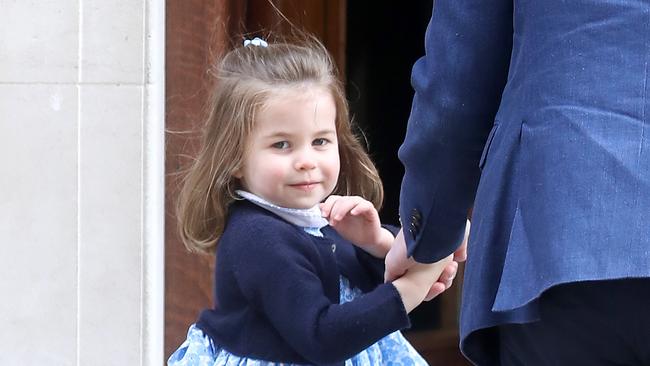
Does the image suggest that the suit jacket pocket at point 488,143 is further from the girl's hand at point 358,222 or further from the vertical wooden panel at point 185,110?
the vertical wooden panel at point 185,110

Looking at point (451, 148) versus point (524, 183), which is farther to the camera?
point (451, 148)

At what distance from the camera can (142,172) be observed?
4.47m

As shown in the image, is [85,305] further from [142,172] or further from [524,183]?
[524,183]

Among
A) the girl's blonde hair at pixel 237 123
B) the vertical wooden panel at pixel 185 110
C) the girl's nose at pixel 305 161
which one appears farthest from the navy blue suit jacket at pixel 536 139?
the vertical wooden panel at pixel 185 110

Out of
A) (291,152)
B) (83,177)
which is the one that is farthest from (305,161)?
(83,177)

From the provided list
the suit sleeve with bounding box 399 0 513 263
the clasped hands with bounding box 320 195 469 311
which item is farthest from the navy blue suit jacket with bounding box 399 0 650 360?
the clasped hands with bounding box 320 195 469 311

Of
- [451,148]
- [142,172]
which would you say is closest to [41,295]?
[142,172]

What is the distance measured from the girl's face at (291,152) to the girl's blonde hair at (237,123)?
3cm

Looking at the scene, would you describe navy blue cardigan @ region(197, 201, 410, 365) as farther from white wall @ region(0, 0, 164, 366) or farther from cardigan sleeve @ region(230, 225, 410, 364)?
white wall @ region(0, 0, 164, 366)

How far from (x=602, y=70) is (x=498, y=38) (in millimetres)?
239

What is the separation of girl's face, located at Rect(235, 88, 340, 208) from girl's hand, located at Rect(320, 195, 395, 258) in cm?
9

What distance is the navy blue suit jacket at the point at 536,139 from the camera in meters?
1.91

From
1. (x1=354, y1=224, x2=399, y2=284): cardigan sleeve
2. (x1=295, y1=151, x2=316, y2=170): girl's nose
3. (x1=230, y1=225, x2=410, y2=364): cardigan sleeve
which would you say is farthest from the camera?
(x1=354, y1=224, x2=399, y2=284): cardigan sleeve

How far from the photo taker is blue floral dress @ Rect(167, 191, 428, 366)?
2887mm
